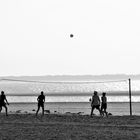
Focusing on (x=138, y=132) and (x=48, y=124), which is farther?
(x=48, y=124)

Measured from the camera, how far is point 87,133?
757 inches

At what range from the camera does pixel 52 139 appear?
57.5 ft

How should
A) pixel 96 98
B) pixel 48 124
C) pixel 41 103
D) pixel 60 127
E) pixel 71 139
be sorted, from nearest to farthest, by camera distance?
pixel 71 139 < pixel 60 127 < pixel 48 124 < pixel 96 98 < pixel 41 103

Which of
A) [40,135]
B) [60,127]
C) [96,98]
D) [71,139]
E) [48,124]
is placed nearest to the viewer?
[71,139]

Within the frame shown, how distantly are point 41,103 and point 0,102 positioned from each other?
2.32 metres

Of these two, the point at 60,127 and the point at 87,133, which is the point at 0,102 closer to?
the point at 60,127

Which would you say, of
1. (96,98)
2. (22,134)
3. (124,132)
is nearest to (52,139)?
(22,134)

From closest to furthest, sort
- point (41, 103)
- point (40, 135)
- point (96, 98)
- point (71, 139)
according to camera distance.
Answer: point (71, 139) → point (40, 135) → point (96, 98) → point (41, 103)

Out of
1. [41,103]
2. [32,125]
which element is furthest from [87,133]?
[41,103]

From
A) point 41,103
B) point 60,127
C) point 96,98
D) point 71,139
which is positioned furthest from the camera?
point 41,103

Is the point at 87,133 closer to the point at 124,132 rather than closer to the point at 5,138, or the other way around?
the point at 124,132

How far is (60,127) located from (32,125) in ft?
5.43

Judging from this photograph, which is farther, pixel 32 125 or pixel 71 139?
pixel 32 125

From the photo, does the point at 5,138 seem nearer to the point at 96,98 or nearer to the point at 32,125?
the point at 32,125
